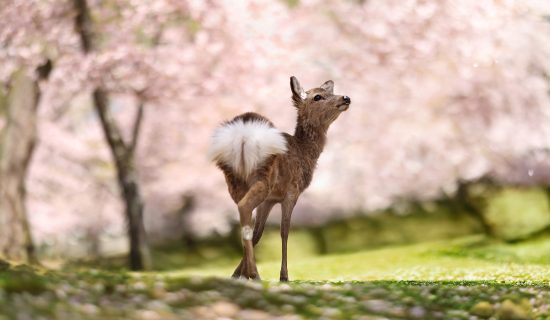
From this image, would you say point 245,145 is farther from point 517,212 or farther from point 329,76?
point 329,76

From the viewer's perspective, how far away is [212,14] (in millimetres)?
18359

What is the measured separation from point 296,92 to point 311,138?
0.62 m

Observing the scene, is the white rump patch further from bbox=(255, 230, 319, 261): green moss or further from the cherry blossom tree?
bbox=(255, 230, 319, 261): green moss

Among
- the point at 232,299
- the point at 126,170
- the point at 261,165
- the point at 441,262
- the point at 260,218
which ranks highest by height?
the point at 126,170

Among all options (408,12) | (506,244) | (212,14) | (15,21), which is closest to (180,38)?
(212,14)

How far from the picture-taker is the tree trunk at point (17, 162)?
658 inches

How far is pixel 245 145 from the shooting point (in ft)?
26.0

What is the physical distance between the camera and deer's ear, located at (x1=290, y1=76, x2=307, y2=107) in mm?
8695

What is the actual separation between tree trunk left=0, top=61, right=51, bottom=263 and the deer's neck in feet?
32.3

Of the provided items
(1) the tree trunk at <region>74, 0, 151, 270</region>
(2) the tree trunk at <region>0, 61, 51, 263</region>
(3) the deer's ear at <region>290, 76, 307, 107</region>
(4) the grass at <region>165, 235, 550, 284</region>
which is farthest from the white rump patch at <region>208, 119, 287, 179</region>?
(1) the tree trunk at <region>74, 0, 151, 270</region>

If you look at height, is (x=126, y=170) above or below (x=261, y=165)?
above

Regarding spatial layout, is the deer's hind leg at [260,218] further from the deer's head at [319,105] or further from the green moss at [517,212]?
the green moss at [517,212]

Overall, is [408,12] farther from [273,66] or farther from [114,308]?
[114,308]

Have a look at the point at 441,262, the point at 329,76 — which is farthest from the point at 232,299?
the point at 329,76
